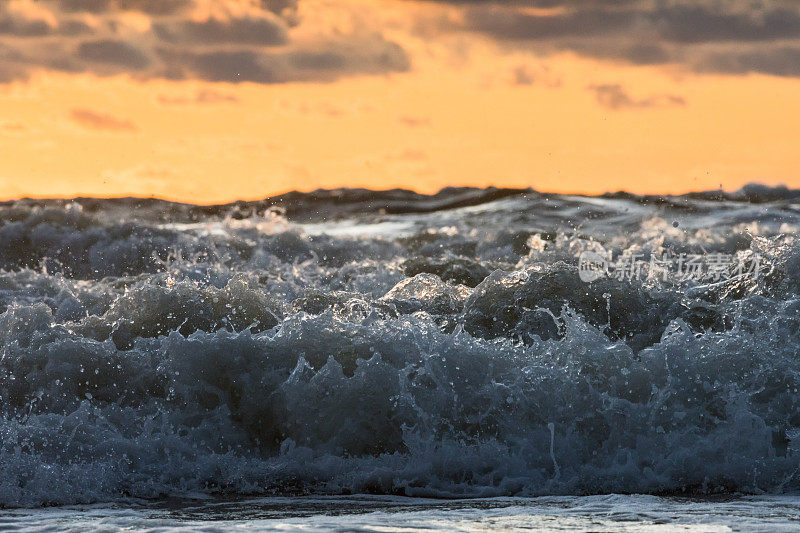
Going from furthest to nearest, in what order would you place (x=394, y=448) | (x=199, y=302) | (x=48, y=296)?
(x=48, y=296) → (x=199, y=302) → (x=394, y=448)

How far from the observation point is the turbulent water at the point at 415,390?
4.97m

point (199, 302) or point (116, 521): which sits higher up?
point (199, 302)

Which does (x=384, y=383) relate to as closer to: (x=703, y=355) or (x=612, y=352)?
(x=612, y=352)

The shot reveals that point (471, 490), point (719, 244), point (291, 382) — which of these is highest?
point (719, 244)

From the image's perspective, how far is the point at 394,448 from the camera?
533 cm

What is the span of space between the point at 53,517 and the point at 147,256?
33.0 feet

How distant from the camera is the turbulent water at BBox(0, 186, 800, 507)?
497 cm

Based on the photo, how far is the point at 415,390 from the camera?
18.2ft

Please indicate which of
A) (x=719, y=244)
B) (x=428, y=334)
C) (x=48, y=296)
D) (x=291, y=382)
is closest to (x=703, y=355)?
(x=428, y=334)

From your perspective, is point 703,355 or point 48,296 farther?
point 48,296

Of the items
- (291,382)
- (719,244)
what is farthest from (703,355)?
(719,244)

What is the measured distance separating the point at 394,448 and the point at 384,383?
1.34 feet

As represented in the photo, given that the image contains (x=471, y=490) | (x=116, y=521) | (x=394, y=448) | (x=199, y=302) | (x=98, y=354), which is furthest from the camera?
(x=199, y=302)

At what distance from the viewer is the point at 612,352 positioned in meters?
5.74
